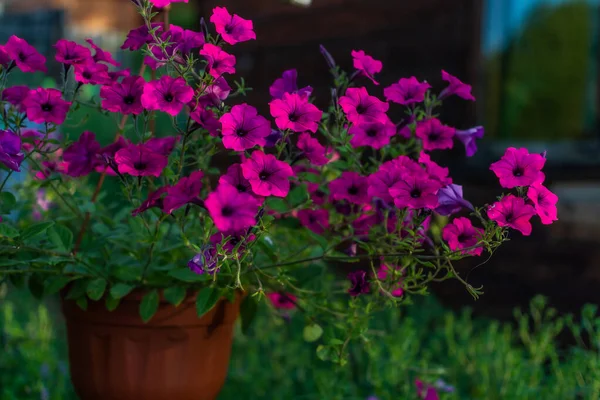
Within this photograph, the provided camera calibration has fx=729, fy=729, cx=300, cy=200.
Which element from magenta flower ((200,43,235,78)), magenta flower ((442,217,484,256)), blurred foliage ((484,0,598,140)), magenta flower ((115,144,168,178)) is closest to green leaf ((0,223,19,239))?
magenta flower ((115,144,168,178))

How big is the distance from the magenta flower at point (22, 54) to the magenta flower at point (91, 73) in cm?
8

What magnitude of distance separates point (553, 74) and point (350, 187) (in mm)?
5153

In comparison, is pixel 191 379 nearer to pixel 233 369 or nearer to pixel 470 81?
pixel 233 369

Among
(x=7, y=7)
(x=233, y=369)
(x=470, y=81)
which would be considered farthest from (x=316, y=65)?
(x=7, y=7)

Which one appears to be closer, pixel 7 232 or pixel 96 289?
pixel 7 232

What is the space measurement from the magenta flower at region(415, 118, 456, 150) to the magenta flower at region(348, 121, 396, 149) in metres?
0.08

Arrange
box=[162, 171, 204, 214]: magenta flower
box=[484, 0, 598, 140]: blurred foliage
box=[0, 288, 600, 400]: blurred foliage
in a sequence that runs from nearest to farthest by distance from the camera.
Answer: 1. box=[162, 171, 204, 214]: magenta flower
2. box=[0, 288, 600, 400]: blurred foliage
3. box=[484, 0, 598, 140]: blurred foliage

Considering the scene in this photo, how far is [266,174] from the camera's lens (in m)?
1.25

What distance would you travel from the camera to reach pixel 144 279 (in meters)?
1.54

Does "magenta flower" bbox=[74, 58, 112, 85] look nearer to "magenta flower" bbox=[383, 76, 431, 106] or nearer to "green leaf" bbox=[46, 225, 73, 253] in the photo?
"green leaf" bbox=[46, 225, 73, 253]

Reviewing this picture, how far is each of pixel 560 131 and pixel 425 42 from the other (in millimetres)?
→ 2853

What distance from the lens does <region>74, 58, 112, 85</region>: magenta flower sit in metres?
1.38

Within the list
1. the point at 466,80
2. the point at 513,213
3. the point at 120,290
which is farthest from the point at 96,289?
the point at 466,80

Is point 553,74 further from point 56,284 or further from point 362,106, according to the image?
point 56,284
